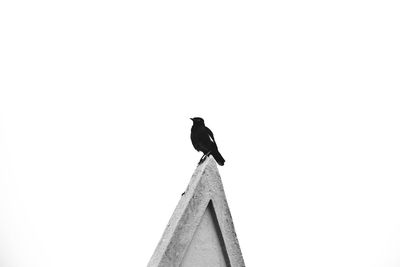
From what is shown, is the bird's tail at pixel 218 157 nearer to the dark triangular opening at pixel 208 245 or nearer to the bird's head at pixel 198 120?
the bird's head at pixel 198 120

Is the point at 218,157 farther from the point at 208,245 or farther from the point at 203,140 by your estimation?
the point at 208,245

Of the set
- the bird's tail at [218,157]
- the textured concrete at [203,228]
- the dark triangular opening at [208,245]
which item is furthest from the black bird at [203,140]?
the dark triangular opening at [208,245]

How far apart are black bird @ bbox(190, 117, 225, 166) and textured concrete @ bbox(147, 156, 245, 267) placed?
50 cm

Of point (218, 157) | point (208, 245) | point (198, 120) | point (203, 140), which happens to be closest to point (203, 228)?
point (208, 245)

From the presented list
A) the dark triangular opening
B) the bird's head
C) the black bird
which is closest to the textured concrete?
the dark triangular opening

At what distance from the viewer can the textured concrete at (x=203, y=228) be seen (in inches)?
156

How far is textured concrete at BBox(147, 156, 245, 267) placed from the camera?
13.0 feet

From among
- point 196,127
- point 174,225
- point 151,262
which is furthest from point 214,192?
point 196,127

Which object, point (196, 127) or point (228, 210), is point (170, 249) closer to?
point (228, 210)

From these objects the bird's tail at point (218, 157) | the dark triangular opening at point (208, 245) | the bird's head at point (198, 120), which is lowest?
the dark triangular opening at point (208, 245)

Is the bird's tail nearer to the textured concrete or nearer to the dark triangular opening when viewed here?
the textured concrete

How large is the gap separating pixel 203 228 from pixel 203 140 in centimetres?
100

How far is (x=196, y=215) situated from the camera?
411cm

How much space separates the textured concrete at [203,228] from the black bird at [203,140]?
0.50 m
